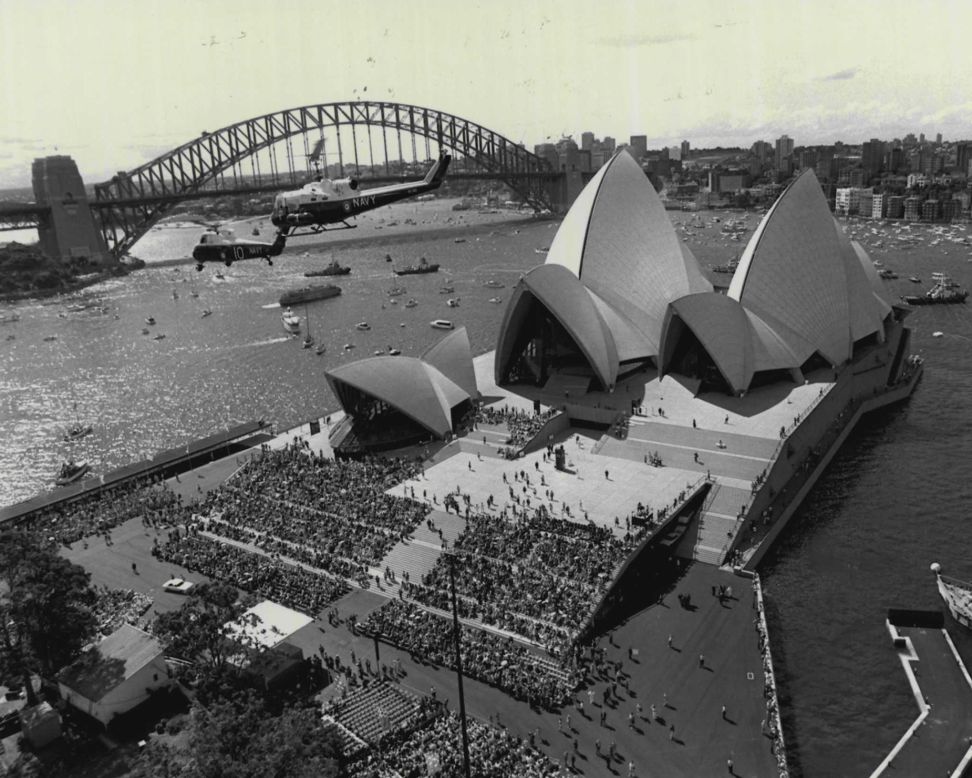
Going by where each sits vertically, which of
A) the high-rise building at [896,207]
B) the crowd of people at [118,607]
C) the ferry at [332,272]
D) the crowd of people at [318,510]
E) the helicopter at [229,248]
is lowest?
the crowd of people at [118,607]

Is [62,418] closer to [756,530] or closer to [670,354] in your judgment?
[670,354]

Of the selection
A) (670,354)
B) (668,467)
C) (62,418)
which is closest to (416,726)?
(668,467)

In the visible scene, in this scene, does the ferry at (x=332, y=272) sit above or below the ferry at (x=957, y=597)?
above

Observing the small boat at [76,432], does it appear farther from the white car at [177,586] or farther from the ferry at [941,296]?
the ferry at [941,296]

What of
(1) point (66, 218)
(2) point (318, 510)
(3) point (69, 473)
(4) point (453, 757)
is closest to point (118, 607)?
(2) point (318, 510)

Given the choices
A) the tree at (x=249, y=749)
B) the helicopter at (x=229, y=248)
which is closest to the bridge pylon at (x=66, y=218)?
the helicopter at (x=229, y=248)

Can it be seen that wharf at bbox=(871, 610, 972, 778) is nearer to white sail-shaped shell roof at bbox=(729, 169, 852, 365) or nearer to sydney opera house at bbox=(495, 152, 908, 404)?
sydney opera house at bbox=(495, 152, 908, 404)

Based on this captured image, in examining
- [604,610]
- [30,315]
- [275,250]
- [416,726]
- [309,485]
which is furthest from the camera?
[30,315]
